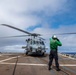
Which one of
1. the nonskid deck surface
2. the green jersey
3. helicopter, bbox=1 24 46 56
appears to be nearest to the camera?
the nonskid deck surface

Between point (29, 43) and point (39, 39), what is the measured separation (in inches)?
63.7

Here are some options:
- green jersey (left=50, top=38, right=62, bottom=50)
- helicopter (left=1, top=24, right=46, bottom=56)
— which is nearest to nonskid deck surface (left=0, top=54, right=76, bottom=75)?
green jersey (left=50, top=38, right=62, bottom=50)

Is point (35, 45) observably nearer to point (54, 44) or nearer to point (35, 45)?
point (35, 45)

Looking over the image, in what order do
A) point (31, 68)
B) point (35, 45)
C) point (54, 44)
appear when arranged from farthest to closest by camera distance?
point (35, 45) → point (31, 68) → point (54, 44)

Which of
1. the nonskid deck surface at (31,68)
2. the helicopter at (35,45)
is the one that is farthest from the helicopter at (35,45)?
the nonskid deck surface at (31,68)

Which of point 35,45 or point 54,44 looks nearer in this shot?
point 54,44

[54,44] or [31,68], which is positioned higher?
[54,44]

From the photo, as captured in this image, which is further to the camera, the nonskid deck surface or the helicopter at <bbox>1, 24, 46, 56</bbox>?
the helicopter at <bbox>1, 24, 46, 56</bbox>

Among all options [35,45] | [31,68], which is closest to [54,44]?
[31,68]

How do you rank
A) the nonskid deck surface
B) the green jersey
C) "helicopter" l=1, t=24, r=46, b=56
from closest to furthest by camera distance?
the nonskid deck surface → the green jersey → "helicopter" l=1, t=24, r=46, b=56

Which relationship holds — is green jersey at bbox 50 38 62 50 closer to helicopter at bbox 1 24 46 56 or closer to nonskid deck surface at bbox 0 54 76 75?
nonskid deck surface at bbox 0 54 76 75

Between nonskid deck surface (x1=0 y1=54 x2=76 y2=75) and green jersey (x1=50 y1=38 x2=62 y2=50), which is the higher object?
green jersey (x1=50 y1=38 x2=62 y2=50)

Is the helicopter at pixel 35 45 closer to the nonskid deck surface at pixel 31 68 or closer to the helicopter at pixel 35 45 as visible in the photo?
the helicopter at pixel 35 45

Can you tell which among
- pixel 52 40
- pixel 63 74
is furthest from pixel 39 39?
pixel 63 74
